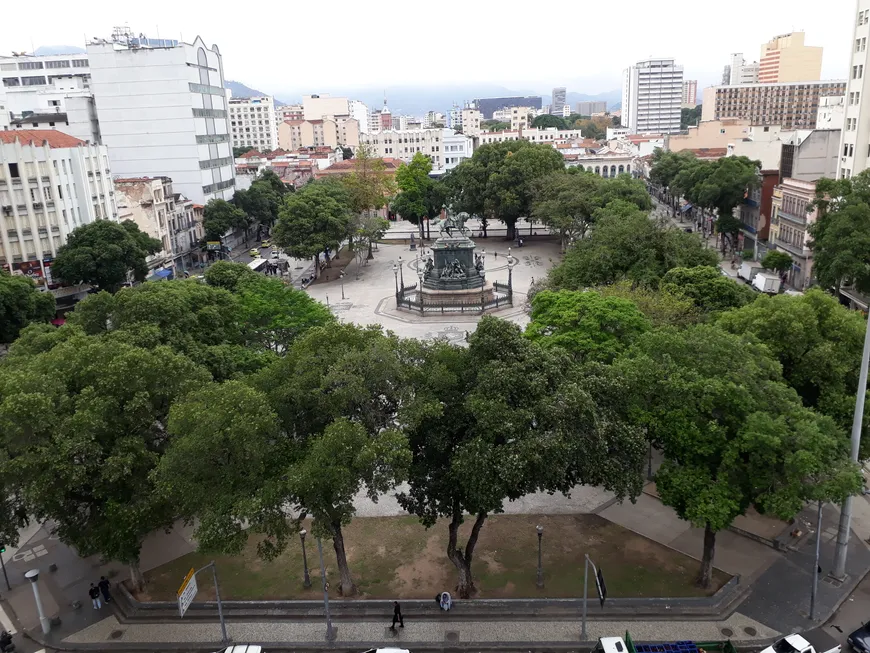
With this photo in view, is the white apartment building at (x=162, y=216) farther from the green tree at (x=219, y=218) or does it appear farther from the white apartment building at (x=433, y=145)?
the white apartment building at (x=433, y=145)

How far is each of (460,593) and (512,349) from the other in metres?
8.20

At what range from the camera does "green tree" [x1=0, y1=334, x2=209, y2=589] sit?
18891 millimetres

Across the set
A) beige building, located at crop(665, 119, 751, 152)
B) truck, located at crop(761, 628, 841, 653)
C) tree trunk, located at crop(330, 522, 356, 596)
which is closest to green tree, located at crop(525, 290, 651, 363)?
truck, located at crop(761, 628, 841, 653)

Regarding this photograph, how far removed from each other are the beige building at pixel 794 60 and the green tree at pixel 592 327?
617 ft

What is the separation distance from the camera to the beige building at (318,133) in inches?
6757

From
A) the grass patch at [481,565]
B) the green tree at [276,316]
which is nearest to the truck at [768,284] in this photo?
the grass patch at [481,565]

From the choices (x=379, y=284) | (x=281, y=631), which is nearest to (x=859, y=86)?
(x=379, y=284)

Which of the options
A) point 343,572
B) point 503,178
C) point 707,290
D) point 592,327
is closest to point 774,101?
point 503,178

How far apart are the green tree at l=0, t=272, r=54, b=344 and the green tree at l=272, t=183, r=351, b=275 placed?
83.3 ft

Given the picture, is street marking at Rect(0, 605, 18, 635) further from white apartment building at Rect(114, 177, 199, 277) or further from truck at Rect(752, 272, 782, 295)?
truck at Rect(752, 272, 782, 295)

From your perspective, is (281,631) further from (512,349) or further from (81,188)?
(81,188)

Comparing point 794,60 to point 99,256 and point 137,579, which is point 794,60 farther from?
point 137,579

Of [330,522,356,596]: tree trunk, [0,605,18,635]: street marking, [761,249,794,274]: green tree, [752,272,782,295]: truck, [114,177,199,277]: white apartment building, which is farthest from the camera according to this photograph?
[114,177,199,277]: white apartment building

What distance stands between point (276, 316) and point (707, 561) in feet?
77.0
